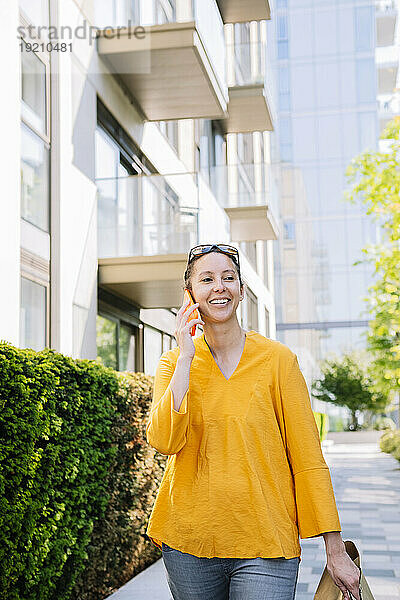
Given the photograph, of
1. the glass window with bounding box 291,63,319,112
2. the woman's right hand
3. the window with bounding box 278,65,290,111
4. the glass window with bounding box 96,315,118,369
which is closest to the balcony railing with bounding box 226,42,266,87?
the glass window with bounding box 96,315,118,369

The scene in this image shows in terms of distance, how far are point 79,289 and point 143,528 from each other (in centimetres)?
438

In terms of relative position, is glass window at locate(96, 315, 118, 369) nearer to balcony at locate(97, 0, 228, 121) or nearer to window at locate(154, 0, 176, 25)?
balcony at locate(97, 0, 228, 121)

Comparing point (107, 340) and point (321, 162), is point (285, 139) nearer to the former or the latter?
point (321, 162)

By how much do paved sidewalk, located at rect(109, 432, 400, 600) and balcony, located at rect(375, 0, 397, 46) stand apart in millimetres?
31851

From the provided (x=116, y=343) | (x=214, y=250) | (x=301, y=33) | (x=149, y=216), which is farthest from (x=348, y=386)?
(x=214, y=250)

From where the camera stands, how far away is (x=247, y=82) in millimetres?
19578

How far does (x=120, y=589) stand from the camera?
7.18 m

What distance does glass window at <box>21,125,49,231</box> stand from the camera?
972 cm

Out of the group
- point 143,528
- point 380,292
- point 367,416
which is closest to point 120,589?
point 143,528

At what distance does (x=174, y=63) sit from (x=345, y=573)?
453 inches

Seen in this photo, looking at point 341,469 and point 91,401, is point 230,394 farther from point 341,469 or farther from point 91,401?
point 341,469

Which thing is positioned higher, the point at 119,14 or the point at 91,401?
the point at 119,14

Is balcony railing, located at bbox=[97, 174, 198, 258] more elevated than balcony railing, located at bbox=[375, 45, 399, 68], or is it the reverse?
balcony railing, located at bbox=[375, 45, 399, 68]

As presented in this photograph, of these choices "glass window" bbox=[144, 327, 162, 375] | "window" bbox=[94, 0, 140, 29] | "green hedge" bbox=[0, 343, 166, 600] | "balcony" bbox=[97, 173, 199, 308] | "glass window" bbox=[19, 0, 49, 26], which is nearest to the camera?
"green hedge" bbox=[0, 343, 166, 600]
